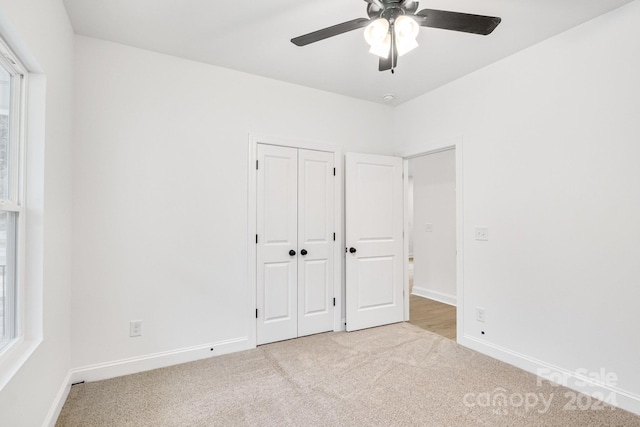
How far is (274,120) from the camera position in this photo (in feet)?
10.4

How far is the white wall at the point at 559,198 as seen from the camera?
205 centimetres

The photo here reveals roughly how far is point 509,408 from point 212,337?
7.65ft

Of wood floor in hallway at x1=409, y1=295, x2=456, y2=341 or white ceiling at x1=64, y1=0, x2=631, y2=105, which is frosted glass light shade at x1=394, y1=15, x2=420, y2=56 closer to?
white ceiling at x1=64, y1=0, x2=631, y2=105

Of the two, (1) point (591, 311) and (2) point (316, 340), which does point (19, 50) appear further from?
(1) point (591, 311)

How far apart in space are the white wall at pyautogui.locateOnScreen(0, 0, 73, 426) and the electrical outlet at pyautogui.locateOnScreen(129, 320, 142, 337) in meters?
0.40

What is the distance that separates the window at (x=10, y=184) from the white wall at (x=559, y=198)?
3.27 m

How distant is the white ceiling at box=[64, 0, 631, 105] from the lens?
205 centimetres

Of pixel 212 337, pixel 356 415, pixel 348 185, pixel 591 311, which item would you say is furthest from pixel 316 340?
pixel 591 311

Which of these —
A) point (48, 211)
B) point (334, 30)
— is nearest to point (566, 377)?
point (334, 30)

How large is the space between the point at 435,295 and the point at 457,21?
13.3 feet

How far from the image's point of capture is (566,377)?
90.6 inches

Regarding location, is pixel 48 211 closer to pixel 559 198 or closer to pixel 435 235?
pixel 559 198

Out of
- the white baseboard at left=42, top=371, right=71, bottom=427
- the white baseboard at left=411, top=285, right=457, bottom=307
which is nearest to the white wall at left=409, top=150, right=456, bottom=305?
the white baseboard at left=411, top=285, right=457, bottom=307

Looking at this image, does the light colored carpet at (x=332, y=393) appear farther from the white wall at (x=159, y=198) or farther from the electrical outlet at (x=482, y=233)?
the electrical outlet at (x=482, y=233)
